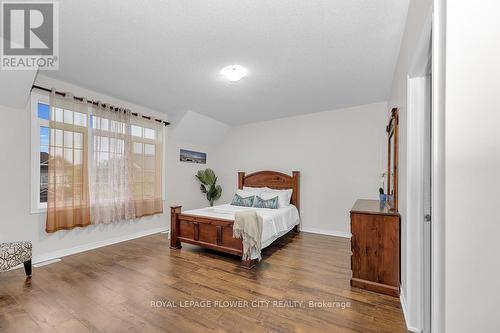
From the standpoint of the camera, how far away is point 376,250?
227 cm

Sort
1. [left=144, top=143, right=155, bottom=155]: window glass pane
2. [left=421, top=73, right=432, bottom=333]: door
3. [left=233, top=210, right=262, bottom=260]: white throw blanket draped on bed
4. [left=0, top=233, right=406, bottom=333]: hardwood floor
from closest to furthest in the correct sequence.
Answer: [left=421, top=73, right=432, bottom=333]: door → [left=0, top=233, right=406, bottom=333]: hardwood floor → [left=233, top=210, right=262, bottom=260]: white throw blanket draped on bed → [left=144, top=143, right=155, bottom=155]: window glass pane

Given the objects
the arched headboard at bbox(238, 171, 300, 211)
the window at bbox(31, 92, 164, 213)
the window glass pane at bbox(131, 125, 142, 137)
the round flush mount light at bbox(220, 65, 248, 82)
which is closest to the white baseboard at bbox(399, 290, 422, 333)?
the arched headboard at bbox(238, 171, 300, 211)

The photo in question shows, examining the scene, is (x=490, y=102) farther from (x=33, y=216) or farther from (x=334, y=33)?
(x=33, y=216)

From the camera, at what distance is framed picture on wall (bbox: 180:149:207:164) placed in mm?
5168

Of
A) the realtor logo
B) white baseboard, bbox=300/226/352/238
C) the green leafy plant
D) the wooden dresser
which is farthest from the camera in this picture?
the green leafy plant

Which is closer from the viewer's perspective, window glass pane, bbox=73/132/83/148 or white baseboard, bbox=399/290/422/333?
white baseboard, bbox=399/290/422/333

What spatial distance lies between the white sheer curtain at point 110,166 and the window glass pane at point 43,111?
1.73ft

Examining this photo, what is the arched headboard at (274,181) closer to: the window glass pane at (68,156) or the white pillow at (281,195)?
the white pillow at (281,195)

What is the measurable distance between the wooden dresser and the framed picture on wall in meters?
3.91

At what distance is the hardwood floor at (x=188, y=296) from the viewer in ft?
5.87

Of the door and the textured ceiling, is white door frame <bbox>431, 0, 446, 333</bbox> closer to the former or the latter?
the door

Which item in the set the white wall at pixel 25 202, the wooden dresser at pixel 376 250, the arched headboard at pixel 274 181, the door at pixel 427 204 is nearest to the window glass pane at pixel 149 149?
the white wall at pixel 25 202

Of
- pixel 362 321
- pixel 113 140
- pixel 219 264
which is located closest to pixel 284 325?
pixel 362 321

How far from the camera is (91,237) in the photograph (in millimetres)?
3578
